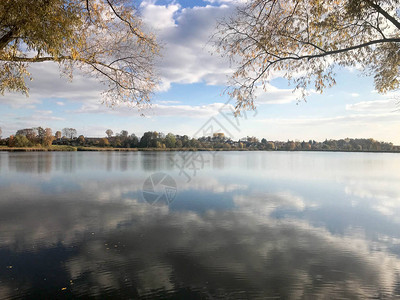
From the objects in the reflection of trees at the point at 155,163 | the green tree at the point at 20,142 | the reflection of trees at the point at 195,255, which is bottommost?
the reflection of trees at the point at 195,255

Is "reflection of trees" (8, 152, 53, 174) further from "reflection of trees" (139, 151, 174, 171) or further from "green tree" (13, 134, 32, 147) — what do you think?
"green tree" (13, 134, 32, 147)

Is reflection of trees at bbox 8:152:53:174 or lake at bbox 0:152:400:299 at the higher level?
reflection of trees at bbox 8:152:53:174

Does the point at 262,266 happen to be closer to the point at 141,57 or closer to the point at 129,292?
the point at 129,292

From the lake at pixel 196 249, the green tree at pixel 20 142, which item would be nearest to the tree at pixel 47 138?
the green tree at pixel 20 142

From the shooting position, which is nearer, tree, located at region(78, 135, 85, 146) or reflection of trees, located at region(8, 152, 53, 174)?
reflection of trees, located at region(8, 152, 53, 174)

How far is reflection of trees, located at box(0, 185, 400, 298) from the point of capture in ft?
15.5

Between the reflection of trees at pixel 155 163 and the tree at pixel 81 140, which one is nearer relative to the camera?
the reflection of trees at pixel 155 163

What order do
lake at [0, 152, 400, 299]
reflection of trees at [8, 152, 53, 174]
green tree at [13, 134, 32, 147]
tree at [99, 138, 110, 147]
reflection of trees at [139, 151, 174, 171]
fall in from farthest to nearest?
1. tree at [99, 138, 110, 147]
2. green tree at [13, 134, 32, 147]
3. reflection of trees at [139, 151, 174, 171]
4. reflection of trees at [8, 152, 53, 174]
5. lake at [0, 152, 400, 299]

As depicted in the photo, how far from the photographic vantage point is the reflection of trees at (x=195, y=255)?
15.5 ft

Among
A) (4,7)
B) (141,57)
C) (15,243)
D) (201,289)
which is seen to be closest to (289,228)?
(201,289)

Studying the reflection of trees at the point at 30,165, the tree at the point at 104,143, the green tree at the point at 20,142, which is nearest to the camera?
the reflection of trees at the point at 30,165

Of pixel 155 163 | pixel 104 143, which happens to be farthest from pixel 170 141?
pixel 155 163

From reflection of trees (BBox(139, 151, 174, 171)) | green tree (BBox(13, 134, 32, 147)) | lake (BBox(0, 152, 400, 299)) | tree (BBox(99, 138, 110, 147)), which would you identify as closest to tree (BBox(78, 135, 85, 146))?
tree (BBox(99, 138, 110, 147))

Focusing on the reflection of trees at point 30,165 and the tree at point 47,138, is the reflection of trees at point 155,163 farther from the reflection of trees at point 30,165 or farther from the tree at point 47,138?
the tree at point 47,138
